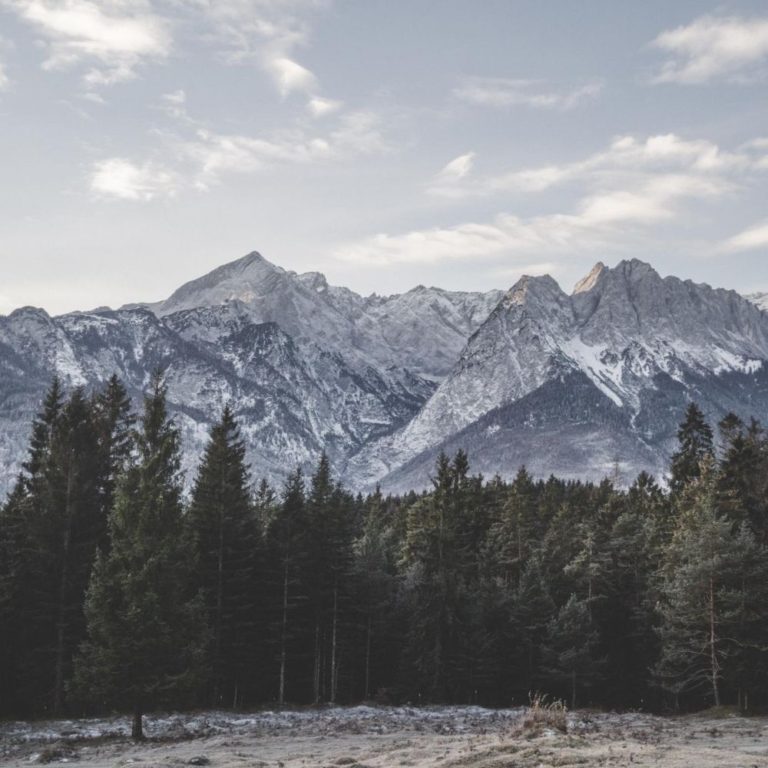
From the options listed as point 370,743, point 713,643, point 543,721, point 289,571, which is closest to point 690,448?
point 713,643

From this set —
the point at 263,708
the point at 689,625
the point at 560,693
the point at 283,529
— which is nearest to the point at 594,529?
the point at 560,693

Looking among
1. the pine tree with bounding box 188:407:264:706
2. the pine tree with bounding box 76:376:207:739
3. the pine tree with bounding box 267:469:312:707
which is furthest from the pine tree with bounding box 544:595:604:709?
the pine tree with bounding box 76:376:207:739

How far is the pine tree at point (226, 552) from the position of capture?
176 feet

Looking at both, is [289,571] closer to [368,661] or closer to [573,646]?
[368,661]

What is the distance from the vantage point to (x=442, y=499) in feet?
209

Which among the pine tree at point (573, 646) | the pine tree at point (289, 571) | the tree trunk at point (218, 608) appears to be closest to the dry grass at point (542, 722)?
the tree trunk at point (218, 608)

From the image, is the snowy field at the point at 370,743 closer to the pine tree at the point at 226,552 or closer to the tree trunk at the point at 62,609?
the tree trunk at the point at 62,609

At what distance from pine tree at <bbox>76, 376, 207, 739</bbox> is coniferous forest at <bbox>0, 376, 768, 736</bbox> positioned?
9 cm

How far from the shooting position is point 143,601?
34.2m

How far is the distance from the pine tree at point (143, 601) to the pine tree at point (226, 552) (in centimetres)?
1715

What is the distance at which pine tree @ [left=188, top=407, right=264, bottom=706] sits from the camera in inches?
2111

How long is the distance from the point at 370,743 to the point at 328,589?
30.8 m

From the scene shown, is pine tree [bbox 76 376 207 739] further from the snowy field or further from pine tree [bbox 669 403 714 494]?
pine tree [bbox 669 403 714 494]

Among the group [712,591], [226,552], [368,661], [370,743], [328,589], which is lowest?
[368,661]
